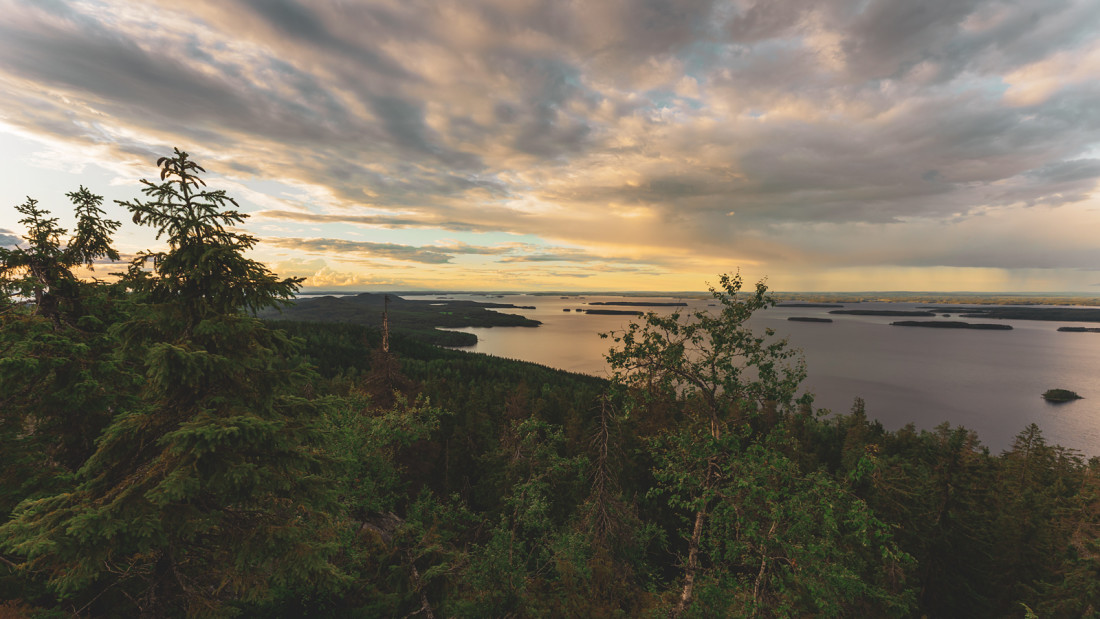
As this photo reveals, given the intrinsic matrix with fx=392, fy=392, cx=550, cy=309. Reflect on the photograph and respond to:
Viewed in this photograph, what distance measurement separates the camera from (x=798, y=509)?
27.1 feet

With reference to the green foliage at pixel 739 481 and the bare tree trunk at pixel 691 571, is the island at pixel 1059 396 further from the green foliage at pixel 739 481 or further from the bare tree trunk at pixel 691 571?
the bare tree trunk at pixel 691 571

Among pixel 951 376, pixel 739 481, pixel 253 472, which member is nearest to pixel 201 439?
pixel 253 472

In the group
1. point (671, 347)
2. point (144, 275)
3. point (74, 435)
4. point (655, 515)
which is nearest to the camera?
point (144, 275)

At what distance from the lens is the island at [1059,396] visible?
87562 mm

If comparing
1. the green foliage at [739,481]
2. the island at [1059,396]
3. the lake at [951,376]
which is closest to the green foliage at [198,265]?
the green foliage at [739,481]

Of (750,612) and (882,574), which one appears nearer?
(750,612)

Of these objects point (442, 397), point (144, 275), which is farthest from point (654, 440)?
point (442, 397)

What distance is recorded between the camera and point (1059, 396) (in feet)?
289

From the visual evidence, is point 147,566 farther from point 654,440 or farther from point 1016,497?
point 1016,497

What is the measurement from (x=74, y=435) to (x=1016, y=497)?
173ft

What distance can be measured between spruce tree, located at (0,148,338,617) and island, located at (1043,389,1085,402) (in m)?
A: 143

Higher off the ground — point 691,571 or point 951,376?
point 691,571

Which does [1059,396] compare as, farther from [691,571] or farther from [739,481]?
[739,481]

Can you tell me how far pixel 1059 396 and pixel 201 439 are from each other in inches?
5763
